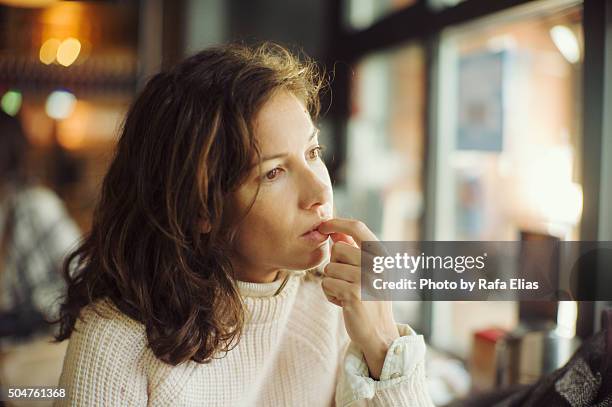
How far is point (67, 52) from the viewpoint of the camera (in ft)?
10.1

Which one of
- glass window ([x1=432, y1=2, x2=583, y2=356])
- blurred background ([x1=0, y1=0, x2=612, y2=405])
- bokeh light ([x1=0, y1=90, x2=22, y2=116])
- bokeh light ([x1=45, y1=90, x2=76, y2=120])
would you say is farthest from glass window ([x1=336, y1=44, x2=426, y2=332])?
bokeh light ([x1=0, y1=90, x2=22, y2=116])

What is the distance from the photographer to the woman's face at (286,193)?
2.69ft

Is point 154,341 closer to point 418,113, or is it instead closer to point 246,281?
point 246,281

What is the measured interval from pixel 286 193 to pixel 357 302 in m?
0.19

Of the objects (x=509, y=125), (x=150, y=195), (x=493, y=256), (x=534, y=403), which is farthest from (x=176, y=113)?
(x=509, y=125)

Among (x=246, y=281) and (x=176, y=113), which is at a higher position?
(x=176, y=113)

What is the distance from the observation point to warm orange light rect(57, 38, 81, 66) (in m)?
3.07

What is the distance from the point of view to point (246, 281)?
36.8 inches

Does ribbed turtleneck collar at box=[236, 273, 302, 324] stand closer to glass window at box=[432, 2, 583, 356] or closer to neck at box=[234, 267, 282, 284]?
neck at box=[234, 267, 282, 284]

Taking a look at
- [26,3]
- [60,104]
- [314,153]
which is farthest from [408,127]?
[26,3]

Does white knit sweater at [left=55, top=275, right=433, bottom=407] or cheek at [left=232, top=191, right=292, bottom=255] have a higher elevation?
cheek at [left=232, top=191, right=292, bottom=255]

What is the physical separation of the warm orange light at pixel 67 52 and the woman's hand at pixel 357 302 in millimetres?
2707

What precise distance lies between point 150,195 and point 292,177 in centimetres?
22

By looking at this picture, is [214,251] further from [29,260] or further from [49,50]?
[49,50]
